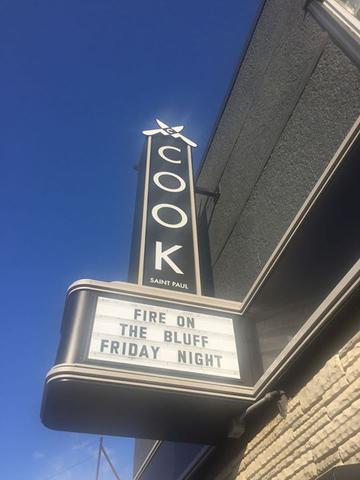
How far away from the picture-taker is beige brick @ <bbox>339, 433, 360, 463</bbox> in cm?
345

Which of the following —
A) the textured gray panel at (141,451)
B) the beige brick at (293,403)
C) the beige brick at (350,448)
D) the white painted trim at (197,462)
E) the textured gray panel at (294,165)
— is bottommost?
the beige brick at (350,448)

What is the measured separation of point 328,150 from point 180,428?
159 inches

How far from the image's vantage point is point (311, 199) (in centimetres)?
488

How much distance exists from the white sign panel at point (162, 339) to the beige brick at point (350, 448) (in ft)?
5.38

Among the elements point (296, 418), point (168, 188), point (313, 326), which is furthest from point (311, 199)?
point (168, 188)

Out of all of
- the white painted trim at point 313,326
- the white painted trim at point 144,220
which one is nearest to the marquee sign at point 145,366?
the white painted trim at point 313,326

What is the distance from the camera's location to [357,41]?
5.45 m

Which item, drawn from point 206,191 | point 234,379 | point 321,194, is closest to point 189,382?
point 234,379

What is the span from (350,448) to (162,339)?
231 cm

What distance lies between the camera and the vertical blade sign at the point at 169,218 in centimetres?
632

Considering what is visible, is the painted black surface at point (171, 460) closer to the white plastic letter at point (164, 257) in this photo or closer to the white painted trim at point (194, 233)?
the white painted trim at point (194, 233)

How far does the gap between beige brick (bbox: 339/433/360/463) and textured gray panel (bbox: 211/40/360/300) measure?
10.6 ft

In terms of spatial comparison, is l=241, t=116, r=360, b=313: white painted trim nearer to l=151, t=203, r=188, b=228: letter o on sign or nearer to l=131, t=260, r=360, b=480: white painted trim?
l=131, t=260, r=360, b=480: white painted trim

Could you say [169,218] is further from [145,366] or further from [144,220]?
[145,366]
